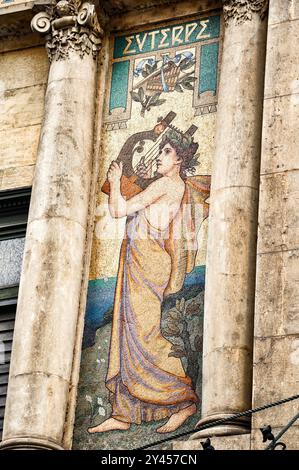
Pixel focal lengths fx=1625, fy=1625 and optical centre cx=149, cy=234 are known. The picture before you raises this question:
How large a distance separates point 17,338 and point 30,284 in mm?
651

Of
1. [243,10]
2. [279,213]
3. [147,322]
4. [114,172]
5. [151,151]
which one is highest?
[243,10]

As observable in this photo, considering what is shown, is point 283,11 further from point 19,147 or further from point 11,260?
point 11,260

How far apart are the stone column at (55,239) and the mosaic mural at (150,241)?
0.32 meters

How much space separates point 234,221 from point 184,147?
5.67 ft

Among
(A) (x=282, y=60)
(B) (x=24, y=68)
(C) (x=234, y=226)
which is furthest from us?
(B) (x=24, y=68)

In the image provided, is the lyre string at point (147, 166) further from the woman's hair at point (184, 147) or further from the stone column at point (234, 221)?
the stone column at point (234, 221)

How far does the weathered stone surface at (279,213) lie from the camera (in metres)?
17.0

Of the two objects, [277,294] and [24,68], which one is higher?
[24,68]

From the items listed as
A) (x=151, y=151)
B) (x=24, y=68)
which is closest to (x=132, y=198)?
(x=151, y=151)

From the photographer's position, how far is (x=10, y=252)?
→ 1972cm


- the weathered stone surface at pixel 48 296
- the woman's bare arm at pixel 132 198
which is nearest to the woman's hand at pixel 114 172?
the woman's bare arm at pixel 132 198

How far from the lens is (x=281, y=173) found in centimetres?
1739

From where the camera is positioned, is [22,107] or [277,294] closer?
[277,294]
